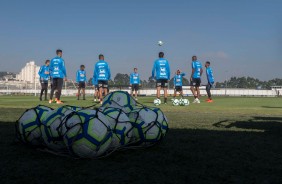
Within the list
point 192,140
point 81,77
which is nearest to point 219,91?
point 81,77

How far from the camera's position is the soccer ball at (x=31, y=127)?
3895mm

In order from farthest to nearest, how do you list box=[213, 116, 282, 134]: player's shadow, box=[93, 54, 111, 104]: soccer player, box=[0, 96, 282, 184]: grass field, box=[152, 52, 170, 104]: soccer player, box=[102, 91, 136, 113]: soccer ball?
box=[93, 54, 111, 104]: soccer player
box=[152, 52, 170, 104]: soccer player
box=[213, 116, 282, 134]: player's shadow
box=[102, 91, 136, 113]: soccer ball
box=[0, 96, 282, 184]: grass field

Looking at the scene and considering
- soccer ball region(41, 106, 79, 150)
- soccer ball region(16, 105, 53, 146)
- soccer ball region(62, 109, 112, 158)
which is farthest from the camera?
soccer ball region(16, 105, 53, 146)

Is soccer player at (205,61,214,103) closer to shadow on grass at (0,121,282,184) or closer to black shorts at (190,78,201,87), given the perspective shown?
black shorts at (190,78,201,87)

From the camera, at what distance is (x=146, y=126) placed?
13.1 feet

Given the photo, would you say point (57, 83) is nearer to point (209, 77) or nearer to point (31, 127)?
point (209, 77)

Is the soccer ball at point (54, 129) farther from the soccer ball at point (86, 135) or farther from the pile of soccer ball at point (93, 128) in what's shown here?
the soccer ball at point (86, 135)

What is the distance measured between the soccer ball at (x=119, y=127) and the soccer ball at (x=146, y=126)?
0.15 meters

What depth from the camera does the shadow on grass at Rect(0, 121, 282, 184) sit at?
2.65 metres

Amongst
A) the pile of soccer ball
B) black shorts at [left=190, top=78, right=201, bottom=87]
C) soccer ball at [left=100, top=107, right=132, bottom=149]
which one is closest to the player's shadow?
the pile of soccer ball

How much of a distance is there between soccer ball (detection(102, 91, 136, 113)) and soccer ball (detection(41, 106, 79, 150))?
83 centimetres

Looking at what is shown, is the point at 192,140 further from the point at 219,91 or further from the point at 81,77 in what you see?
the point at 219,91

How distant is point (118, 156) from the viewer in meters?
3.55

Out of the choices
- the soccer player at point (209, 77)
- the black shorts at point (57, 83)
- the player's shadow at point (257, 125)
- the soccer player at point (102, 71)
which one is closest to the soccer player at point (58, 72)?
the black shorts at point (57, 83)
